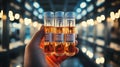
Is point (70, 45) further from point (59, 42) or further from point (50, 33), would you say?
point (50, 33)

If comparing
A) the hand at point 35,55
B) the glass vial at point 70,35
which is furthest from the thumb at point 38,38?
the glass vial at point 70,35

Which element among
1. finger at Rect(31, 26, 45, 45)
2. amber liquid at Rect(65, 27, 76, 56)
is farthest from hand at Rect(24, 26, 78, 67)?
amber liquid at Rect(65, 27, 76, 56)

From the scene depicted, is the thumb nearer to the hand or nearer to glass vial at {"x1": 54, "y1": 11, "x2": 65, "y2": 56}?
the hand

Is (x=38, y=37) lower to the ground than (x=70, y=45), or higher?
higher

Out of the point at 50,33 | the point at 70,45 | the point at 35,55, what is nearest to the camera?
the point at 35,55

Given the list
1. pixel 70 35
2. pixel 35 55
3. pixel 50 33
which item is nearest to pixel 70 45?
pixel 70 35

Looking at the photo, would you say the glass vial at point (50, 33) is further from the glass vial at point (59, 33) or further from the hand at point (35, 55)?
the hand at point (35, 55)
